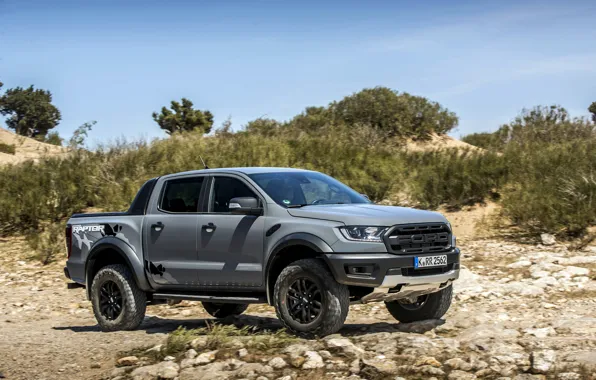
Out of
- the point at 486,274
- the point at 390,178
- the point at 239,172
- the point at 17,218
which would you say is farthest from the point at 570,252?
the point at 17,218

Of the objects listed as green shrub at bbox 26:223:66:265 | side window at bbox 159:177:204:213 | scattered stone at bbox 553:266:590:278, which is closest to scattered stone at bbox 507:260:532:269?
scattered stone at bbox 553:266:590:278

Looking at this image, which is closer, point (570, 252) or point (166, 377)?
point (166, 377)

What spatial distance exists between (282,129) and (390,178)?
27.7 ft

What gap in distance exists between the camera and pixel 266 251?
28.3 ft

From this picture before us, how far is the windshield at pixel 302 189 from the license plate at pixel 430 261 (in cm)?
130

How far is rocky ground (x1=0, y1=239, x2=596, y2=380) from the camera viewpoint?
7.13 m

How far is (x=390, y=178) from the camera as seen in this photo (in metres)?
20.2

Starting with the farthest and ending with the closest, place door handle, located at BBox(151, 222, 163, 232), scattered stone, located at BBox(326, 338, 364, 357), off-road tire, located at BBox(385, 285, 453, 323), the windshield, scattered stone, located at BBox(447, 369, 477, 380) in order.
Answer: door handle, located at BBox(151, 222, 163, 232) → off-road tire, located at BBox(385, 285, 453, 323) → the windshield → scattered stone, located at BBox(326, 338, 364, 357) → scattered stone, located at BBox(447, 369, 477, 380)

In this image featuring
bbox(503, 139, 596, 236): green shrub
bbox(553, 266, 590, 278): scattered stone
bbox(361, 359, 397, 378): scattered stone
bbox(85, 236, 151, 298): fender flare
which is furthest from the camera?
bbox(503, 139, 596, 236): green shrub

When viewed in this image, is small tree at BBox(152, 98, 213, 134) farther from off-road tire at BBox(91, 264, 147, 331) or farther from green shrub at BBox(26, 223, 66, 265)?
off-road tire at BBox(91, 264, 147, 331)

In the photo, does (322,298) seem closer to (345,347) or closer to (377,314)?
(345,347)

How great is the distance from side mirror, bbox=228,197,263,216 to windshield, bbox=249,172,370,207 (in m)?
0.23

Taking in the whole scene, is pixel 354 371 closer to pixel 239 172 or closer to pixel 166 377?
pixel 166 377

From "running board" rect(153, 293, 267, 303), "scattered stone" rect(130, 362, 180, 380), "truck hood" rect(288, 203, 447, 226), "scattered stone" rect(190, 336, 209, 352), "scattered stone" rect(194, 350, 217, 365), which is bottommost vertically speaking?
"scattered stone" rect(130, 362, 180, 380)
